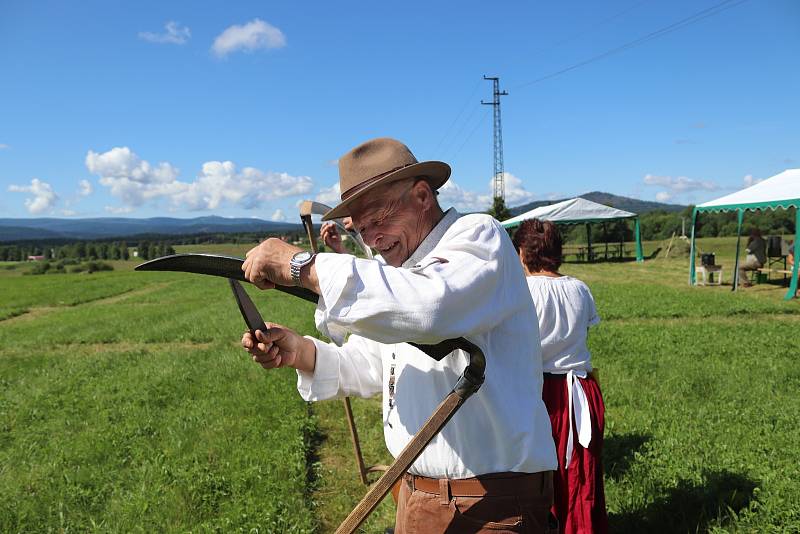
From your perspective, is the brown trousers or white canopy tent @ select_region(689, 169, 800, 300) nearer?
the brown trousers

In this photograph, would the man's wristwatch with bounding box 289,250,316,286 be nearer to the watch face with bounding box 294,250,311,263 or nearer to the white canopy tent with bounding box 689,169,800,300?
the watch face with bounding box 294,250,311,263

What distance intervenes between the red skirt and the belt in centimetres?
168

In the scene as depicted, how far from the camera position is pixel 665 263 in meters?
31.8

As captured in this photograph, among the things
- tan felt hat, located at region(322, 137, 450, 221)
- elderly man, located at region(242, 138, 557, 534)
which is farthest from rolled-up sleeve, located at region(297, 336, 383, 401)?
tan felt hat, located at region(322, 137, 450, 221)

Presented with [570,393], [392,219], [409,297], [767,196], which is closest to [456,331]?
[409,297]

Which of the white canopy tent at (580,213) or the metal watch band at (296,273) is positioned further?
the white canopy tent at (580,213)

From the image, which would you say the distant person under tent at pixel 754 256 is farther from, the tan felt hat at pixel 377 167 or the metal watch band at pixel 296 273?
the metal watch band at pixel 296 273

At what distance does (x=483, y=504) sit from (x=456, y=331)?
0.77m

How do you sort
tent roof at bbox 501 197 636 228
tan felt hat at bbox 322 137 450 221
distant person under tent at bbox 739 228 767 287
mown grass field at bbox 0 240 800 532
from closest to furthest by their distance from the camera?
tan felt hat at bbox 322 137 450 221 → mown grass field at bbox 0 240 800 532 → distant person under tent at bbox 739 228 767 287 → tent roof at bbox 501 197 636 228

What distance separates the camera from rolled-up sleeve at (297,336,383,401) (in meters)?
2.46

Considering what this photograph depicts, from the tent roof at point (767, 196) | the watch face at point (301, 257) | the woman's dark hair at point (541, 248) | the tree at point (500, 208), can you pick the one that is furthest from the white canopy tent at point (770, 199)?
the tree at point (500, 208)

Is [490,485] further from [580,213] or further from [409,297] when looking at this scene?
[580,213]

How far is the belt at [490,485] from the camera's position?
192 cm

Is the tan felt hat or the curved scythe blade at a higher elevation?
the tan felt hat
